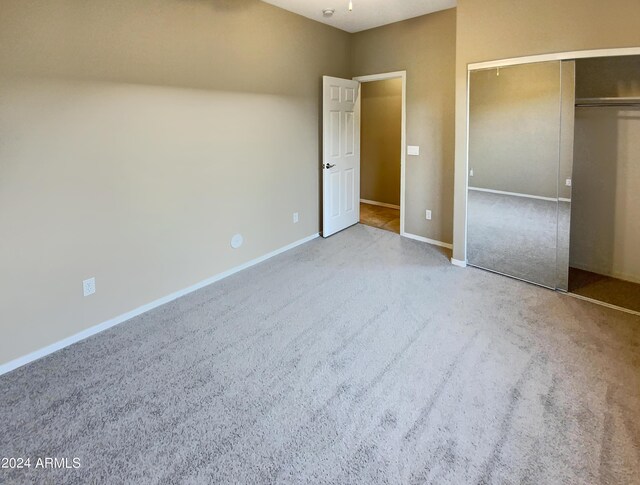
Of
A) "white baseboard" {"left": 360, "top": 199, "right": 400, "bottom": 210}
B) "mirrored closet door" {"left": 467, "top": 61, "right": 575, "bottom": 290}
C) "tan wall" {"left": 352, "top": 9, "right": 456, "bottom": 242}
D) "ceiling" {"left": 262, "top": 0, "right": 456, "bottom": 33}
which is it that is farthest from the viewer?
"white baseboard" {"left": 360, "top": 199, "right": 400, "bottom": 210}

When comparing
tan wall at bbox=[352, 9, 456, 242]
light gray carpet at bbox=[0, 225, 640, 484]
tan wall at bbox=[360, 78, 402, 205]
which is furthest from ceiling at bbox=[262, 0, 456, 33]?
light gray carpet at bbox=[0, 225, 640, 484]

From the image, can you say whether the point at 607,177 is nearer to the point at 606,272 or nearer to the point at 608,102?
the point at 608,102

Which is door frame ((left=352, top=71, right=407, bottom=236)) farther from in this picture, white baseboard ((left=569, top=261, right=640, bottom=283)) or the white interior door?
white baseboard ((left=569, top=261, right=640, bottom=283))

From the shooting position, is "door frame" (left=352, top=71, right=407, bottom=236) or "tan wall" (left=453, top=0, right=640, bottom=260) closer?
"tan wall" (left=453, top=0, right=640, bottom=260)

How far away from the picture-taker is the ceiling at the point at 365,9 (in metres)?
4.24

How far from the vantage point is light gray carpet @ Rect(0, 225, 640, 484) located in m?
1.85

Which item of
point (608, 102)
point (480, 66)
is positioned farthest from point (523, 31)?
point (608, 102)

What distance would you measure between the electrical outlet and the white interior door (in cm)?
297

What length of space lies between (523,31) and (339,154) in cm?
256

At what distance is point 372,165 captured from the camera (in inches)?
296

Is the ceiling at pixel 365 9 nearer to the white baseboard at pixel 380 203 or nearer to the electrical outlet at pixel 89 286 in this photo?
the white baseboard at pixel 380 203

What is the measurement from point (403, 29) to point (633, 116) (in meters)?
2.73

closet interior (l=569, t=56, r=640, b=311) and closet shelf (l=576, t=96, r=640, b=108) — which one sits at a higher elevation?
closet shelf (l=576, t=96, r=640, b=108)

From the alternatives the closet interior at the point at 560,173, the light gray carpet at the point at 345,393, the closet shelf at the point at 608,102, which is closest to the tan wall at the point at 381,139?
the closet interior at the point at 560,173
